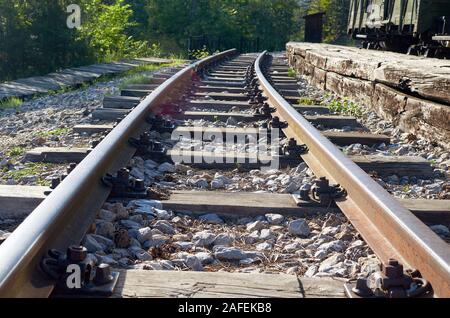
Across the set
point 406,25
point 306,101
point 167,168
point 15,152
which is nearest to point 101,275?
point 167,168

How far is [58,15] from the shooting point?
12375 mm

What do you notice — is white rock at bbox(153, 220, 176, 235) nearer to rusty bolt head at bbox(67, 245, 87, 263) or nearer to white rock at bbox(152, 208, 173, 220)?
white rock at bbox(152, 208, 173, 220)

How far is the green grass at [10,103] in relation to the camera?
6.72m

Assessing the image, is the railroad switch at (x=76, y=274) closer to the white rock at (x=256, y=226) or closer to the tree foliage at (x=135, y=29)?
the white rock at (x=256, y=226)

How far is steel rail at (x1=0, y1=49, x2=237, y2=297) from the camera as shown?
64.6 inches

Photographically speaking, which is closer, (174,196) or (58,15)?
(174,196)

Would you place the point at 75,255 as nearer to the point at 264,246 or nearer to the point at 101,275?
the point at 101,275

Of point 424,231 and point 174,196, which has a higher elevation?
point 424,231

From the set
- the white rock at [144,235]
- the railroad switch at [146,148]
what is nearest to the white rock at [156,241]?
the white rock at [144,235]
